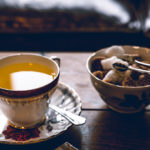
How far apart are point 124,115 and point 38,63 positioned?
0.27 metres

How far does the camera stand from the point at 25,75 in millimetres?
623

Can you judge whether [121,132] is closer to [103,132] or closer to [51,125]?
[103,132]

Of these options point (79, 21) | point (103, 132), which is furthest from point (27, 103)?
point (79, 21)

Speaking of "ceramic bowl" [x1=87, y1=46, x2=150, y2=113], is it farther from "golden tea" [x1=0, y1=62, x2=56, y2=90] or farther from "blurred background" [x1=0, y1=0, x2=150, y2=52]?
"blurred background" [x1=0, y1=0, x2=150, y2=52]

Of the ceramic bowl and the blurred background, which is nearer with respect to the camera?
the ceramic bowl

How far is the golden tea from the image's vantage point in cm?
57

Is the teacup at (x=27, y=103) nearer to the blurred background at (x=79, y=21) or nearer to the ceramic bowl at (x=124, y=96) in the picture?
the ceramic bowl at (x=124, y=96)

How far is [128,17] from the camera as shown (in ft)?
4.70

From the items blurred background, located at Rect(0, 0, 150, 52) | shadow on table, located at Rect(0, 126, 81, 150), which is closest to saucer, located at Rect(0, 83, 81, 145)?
shadow on table, located at Rect(0, 126, 81, 150)

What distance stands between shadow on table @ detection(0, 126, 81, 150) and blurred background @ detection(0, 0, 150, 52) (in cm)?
97

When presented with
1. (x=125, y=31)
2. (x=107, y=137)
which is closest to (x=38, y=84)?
(x=107, y=137)

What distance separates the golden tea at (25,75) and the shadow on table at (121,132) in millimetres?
177

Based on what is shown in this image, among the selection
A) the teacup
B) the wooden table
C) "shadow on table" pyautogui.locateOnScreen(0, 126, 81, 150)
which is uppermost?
the teacup

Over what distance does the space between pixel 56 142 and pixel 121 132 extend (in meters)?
0.16
